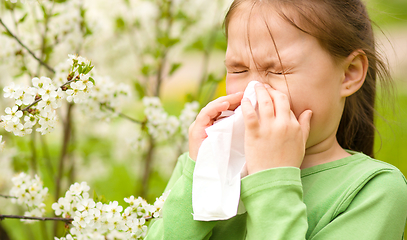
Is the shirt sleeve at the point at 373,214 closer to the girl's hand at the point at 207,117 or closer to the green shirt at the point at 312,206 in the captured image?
the green shirt at the point at 312,206

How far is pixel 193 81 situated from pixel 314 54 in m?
4.77

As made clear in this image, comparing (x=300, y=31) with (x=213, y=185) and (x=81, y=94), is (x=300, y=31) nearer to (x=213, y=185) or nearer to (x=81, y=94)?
(x=213, y=185)

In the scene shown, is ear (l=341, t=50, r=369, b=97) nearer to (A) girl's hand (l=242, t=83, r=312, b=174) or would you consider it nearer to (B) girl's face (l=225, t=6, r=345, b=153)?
(B) girl's face (l=225, t=6, r=345, b=153)

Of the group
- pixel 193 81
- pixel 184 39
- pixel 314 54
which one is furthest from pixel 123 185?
pixel 314 54

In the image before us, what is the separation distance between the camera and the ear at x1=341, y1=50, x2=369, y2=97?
119cm

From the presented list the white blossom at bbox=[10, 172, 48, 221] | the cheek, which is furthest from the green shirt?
the white blossom at bbox=[10, 172, 48, 221]

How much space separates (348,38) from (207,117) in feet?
1.79

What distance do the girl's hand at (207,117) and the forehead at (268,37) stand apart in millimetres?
142

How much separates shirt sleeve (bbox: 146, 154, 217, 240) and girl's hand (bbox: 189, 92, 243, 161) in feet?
0.16

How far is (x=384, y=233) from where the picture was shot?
0.97m

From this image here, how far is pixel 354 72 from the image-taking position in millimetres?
1224

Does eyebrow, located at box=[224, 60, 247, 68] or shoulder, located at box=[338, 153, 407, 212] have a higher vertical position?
eyebrow, located at box=[224, 60, 247, 68]

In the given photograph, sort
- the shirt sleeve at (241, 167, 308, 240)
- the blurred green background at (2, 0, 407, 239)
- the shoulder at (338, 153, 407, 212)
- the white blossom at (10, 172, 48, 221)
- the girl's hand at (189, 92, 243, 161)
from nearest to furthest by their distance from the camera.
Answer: the shirt sleeve at (241, 167, 308, 240), the shoulder at (338, 153, 407, 212), the girl's hand at (189, 92, 243, 161), the white blossom at (10, 172, 48, 221), the blurred green background at (2, 0, 407, 239)

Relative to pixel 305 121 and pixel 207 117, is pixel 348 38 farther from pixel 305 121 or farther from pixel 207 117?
pixel 207 117
